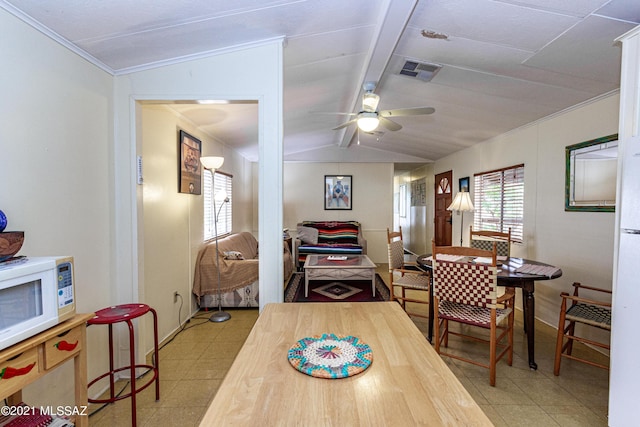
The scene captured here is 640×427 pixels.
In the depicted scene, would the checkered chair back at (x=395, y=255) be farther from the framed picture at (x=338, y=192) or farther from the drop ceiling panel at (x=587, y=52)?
the framed picture at (x=338, y=192)

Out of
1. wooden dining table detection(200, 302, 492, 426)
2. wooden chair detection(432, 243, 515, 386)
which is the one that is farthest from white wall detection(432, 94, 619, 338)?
wooden dining table detection(200, 302, 492, 426)

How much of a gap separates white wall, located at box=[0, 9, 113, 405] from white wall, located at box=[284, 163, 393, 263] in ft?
15.4

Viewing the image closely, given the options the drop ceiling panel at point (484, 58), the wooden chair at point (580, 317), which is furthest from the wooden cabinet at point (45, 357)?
the wooden chair at point (580, 317)

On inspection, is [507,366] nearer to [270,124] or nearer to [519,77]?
[519,77]

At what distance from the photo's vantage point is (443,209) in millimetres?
5969

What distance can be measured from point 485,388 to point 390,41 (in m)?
2.67

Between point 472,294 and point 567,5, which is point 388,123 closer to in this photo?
point 567,5

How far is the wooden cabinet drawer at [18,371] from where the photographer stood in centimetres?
102

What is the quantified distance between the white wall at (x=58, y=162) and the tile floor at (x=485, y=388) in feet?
1.60

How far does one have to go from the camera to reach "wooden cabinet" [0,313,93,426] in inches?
40.6

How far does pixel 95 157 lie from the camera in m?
1.94

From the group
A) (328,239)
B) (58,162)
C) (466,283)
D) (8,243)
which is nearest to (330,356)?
(8,243)

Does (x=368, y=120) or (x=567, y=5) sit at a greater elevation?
(x=567, y=5)

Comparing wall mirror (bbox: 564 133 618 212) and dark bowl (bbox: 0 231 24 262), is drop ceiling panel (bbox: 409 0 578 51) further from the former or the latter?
dark bowl (bbox: 0 231 24 262)
